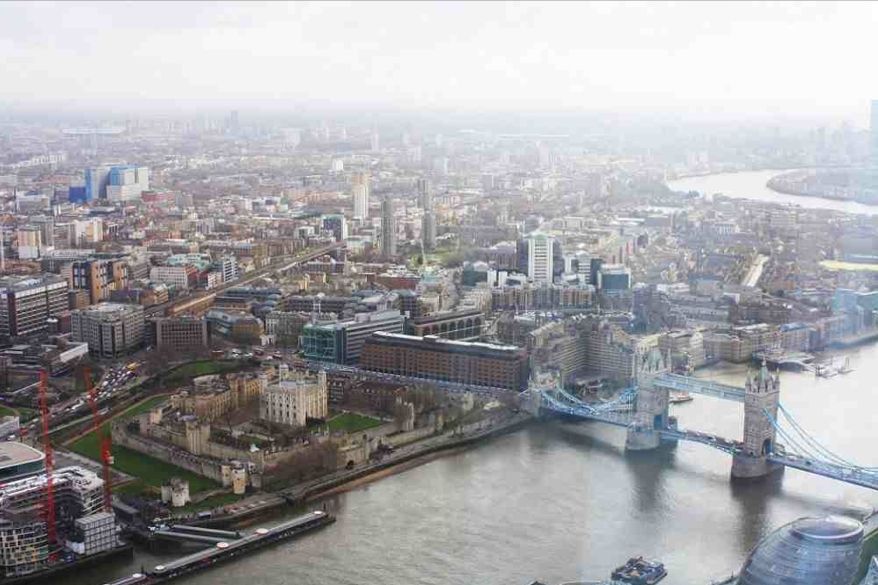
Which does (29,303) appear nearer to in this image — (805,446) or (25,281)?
(25,281)

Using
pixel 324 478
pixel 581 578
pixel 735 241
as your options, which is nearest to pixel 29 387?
pixel 324 478

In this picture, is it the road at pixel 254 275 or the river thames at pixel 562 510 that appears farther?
the road at pixel 254 275

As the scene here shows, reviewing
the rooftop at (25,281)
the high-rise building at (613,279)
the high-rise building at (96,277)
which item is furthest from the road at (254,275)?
the high-rise building at (613,279)

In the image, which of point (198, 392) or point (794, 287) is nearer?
point (198, 392)

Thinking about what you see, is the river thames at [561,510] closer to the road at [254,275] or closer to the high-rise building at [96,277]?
the road at [254,275]

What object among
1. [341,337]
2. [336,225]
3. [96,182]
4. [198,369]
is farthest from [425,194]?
[198,369]

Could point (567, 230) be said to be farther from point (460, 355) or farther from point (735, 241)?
point (460, 355)
